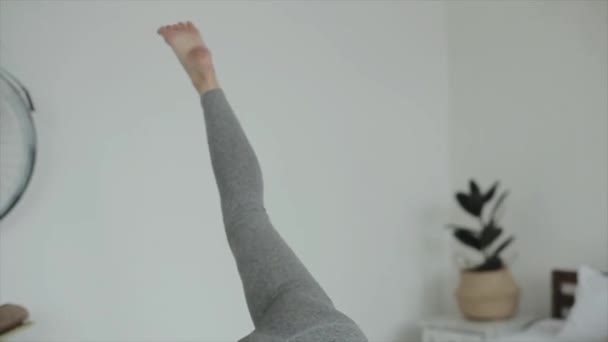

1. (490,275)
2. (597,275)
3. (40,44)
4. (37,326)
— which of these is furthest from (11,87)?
(597,275)

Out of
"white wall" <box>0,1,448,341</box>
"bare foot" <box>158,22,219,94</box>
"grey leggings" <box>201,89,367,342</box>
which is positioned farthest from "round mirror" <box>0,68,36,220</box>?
"grey leggings" <box>201,89,367,342</box>

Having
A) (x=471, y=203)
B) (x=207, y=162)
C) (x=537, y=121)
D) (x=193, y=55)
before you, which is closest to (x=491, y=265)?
(x=471, y=203)

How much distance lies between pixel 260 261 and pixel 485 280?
184 centimetres

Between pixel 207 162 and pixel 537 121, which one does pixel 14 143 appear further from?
pixel 537 121

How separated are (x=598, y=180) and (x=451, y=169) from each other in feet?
→ 2.65

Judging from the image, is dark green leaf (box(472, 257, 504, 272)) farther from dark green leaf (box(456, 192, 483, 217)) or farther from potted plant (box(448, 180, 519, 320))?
dark green leaf (box(456, 192, 483, 217))

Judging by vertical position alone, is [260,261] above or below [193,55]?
below

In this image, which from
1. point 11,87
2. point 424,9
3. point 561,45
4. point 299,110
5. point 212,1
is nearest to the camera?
point 11,87

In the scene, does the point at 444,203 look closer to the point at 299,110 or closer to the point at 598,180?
the point at 598,180

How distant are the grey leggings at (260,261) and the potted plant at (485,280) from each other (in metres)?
1.72

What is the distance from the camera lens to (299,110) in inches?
108

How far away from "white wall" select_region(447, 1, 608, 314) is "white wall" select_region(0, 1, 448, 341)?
164 millimetres

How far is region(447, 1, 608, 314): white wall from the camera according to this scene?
113 inches

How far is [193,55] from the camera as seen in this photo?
1575mm
